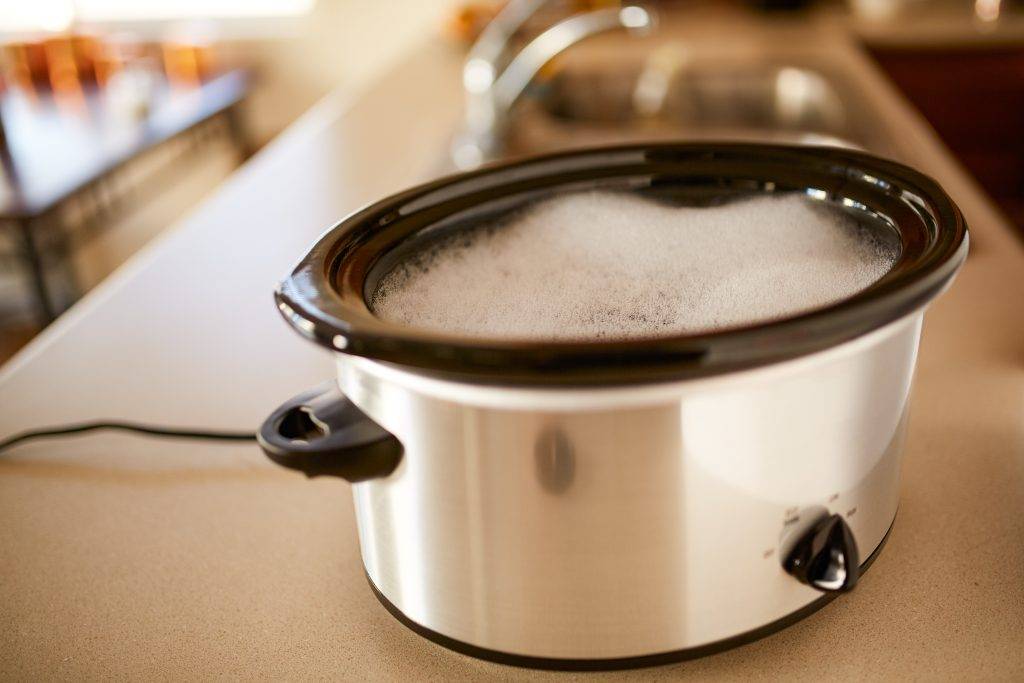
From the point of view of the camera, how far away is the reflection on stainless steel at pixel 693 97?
162 centimetres

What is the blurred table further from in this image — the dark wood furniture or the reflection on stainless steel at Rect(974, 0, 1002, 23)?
the reflection on stainless steel at Rect(974, 0, 1002, 23)

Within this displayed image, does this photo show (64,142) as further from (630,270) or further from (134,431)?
(630,270)

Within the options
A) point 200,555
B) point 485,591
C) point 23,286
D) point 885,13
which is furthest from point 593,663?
point 23,286

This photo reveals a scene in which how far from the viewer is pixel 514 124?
143cm

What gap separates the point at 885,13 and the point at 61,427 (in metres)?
2.21

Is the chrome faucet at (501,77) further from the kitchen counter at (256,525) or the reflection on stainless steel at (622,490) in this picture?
the reflection on stainless steel at (622,490)

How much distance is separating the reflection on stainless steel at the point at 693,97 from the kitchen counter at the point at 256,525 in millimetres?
784

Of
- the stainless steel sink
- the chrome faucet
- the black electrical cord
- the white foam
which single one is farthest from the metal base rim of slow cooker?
the stainless steel sink

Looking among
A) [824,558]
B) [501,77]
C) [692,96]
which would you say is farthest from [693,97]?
[824,558]

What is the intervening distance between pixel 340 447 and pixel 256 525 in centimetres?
19

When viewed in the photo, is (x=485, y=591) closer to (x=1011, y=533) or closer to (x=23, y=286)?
(x=1011, y=533)

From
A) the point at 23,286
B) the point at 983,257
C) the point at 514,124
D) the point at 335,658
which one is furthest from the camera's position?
the point at 23,286

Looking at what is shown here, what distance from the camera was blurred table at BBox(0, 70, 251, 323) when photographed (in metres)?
2.03

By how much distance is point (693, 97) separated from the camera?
5.67 feet
